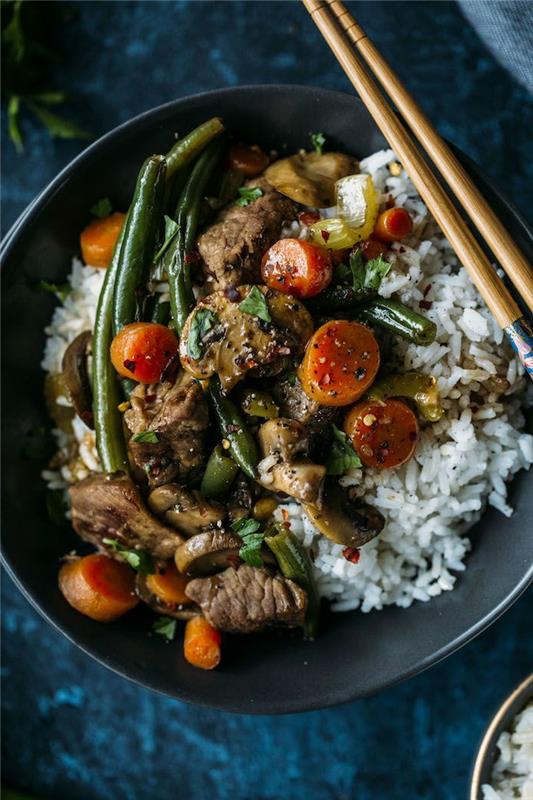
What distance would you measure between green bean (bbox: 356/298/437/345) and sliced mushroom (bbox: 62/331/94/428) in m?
1.24

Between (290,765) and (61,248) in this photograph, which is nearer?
(61,248)

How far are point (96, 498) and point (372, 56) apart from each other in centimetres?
210

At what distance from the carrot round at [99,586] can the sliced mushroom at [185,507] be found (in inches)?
18.4

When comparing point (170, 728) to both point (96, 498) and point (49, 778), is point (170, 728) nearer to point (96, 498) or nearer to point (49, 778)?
point (49, 778)

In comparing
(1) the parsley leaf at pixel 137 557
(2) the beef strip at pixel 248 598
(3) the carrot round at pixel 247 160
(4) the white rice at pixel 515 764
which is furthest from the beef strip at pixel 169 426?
(4) the white rice at pixel 515 764

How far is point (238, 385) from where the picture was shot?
11.4 ft

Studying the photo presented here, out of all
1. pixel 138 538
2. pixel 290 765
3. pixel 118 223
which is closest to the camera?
pixel 138 538

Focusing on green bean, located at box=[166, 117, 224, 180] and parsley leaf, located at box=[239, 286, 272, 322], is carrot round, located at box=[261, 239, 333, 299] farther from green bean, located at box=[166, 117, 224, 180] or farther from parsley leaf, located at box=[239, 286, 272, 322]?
green bean, located at box=[166, 117, 224, 180]

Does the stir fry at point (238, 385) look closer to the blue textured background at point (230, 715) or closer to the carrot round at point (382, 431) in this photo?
the carrot round at point (382, 431)

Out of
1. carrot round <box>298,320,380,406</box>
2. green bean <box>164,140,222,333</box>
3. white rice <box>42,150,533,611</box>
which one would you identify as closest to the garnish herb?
white rice <box>42,150,533,611</box>

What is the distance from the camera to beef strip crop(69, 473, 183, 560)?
3.47 meters

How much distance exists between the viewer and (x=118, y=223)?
3846 mm

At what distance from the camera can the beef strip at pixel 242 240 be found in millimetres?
3371

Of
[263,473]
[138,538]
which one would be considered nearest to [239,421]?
[263,473]
